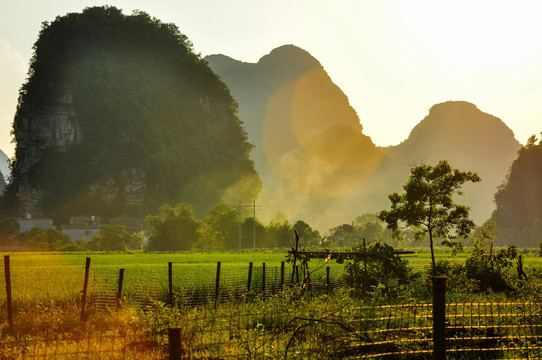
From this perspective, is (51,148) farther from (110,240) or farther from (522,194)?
(522,194)

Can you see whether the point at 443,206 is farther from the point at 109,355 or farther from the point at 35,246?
the point at 35,246

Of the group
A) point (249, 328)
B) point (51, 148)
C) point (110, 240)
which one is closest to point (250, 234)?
point (110, 240)

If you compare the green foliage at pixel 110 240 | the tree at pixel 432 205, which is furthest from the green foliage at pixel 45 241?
the tree at pixel 432 205

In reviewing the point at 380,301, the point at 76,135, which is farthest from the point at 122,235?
the point at 76,135

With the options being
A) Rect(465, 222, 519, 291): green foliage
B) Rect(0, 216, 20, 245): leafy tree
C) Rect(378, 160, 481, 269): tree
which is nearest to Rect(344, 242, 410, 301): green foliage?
Rect(465, 222, 519, 291): green foliage

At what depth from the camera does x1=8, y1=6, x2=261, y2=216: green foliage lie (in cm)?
15725

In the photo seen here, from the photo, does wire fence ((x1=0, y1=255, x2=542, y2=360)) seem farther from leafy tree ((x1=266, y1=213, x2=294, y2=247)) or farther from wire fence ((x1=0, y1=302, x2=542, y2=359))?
leafy tree ((x1=266, y1=213, x2=294, y2=247))

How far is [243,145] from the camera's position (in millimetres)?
189000

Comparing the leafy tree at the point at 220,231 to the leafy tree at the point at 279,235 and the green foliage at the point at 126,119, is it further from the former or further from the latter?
the green foliage at the point at 126,119

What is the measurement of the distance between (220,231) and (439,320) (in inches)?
3469

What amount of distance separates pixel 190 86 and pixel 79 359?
191 meters

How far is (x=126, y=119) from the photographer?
168 metres

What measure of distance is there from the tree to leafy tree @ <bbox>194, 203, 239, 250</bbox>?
223 ft

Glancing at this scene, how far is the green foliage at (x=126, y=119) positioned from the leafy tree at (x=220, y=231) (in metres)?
64.5
